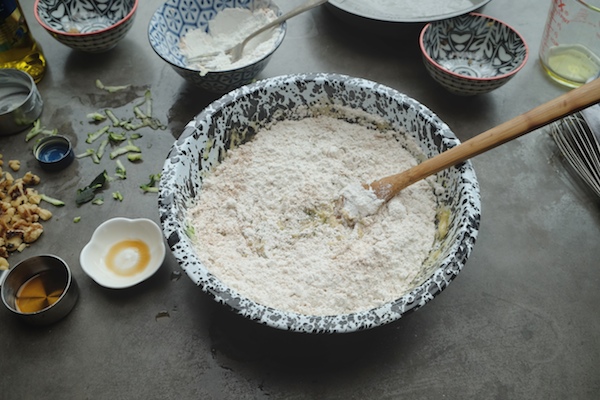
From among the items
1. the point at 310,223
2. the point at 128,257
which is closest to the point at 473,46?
the point at 310,223

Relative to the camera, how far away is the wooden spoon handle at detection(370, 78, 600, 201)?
1.02 meters

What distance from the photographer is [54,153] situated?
1.54m

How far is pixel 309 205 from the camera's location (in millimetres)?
1246

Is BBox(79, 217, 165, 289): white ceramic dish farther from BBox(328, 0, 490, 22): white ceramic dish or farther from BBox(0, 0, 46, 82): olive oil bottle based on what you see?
BBox(328, 0, 490, 22): white ceramic dish

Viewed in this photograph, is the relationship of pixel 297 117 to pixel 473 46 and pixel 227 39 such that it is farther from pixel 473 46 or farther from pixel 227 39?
pixel 473 46

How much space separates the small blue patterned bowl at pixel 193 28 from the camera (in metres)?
1.54

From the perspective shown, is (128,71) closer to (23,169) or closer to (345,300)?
(23,169)

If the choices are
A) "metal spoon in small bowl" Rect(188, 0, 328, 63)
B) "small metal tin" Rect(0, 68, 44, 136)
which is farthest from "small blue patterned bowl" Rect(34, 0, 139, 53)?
"metal spoon in small bowl" Rect(188, 0, 328, 63)

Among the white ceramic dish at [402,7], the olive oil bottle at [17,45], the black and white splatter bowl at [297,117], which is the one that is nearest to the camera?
the black and white splatter bowl at [297,117]

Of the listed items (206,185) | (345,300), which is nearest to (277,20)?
(206,185)

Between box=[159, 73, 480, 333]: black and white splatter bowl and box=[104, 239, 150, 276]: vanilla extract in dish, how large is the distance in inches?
7.3

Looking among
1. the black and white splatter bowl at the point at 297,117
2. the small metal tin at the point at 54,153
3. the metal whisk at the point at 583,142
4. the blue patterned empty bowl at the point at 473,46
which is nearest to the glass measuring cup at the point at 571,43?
the blue patterned empty bowl at the point at 473,46

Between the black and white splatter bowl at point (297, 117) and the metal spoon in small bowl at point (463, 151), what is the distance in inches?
2.2

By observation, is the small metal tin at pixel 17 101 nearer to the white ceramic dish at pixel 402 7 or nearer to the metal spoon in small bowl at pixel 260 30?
the metal spoon in small bowl at pixel 260 30
